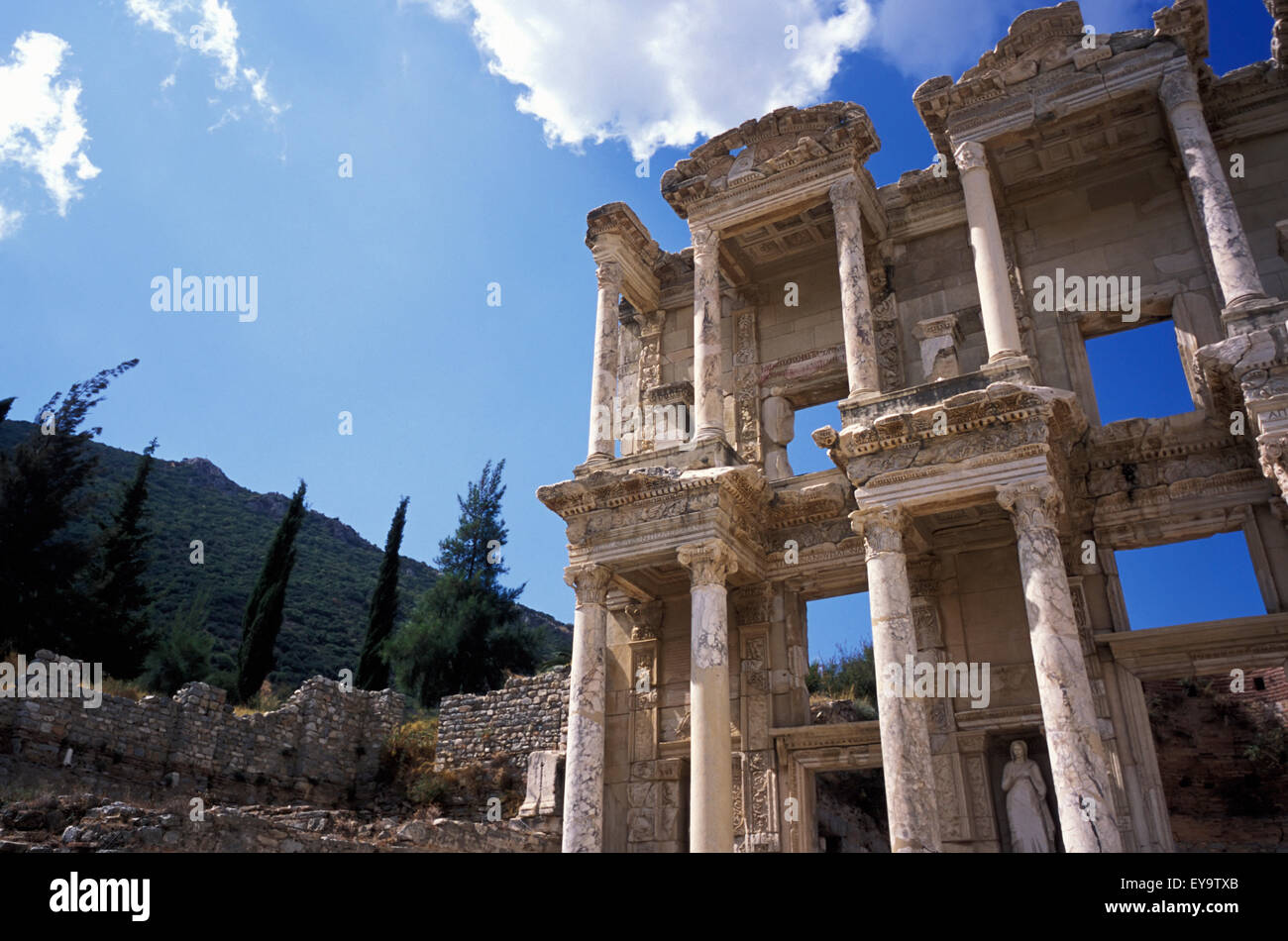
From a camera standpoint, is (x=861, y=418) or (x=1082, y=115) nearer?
(x=861, y=418)

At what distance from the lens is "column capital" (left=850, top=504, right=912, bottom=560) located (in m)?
11.9

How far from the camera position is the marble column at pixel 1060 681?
31.2 feet

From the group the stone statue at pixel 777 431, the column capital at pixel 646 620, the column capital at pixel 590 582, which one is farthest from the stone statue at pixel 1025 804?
the column capital at pixel 590 582

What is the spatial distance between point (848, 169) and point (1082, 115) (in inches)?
135

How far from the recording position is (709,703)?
12266 millimetres

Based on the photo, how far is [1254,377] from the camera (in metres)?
10.7

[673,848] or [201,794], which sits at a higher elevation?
[201,794]

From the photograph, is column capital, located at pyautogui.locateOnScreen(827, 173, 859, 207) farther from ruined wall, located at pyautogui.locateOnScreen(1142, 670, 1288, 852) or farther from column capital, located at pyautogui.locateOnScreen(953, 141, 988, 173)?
ruined wall, located at pyautogui.locateOnScreen(1142, 670, 1288, 852)

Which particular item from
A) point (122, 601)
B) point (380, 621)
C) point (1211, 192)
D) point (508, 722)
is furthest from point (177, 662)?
point (1211, 192)
